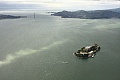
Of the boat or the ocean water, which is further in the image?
the boat

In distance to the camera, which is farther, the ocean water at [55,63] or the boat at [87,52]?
the boat at [87,52]

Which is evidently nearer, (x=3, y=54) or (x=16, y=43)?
(x=3, y=54)

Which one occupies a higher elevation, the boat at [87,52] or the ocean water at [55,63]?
the boat at [87,52]

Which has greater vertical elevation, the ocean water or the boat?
the boat

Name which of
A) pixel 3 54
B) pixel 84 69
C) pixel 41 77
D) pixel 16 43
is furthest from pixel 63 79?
pixel 16 43

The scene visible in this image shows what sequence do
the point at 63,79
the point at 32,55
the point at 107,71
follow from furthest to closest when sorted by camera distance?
the point at 32,55
the point at 107,71
the point at 63,79

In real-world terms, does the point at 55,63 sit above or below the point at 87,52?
below

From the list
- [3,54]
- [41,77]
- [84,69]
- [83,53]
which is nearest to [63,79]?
[41,77]

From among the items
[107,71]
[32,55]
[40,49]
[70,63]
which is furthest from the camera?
[40,49]

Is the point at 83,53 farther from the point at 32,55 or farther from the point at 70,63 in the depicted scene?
the point at 32,55

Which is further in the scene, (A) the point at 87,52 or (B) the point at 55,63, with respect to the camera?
(A) the point at 87,52
